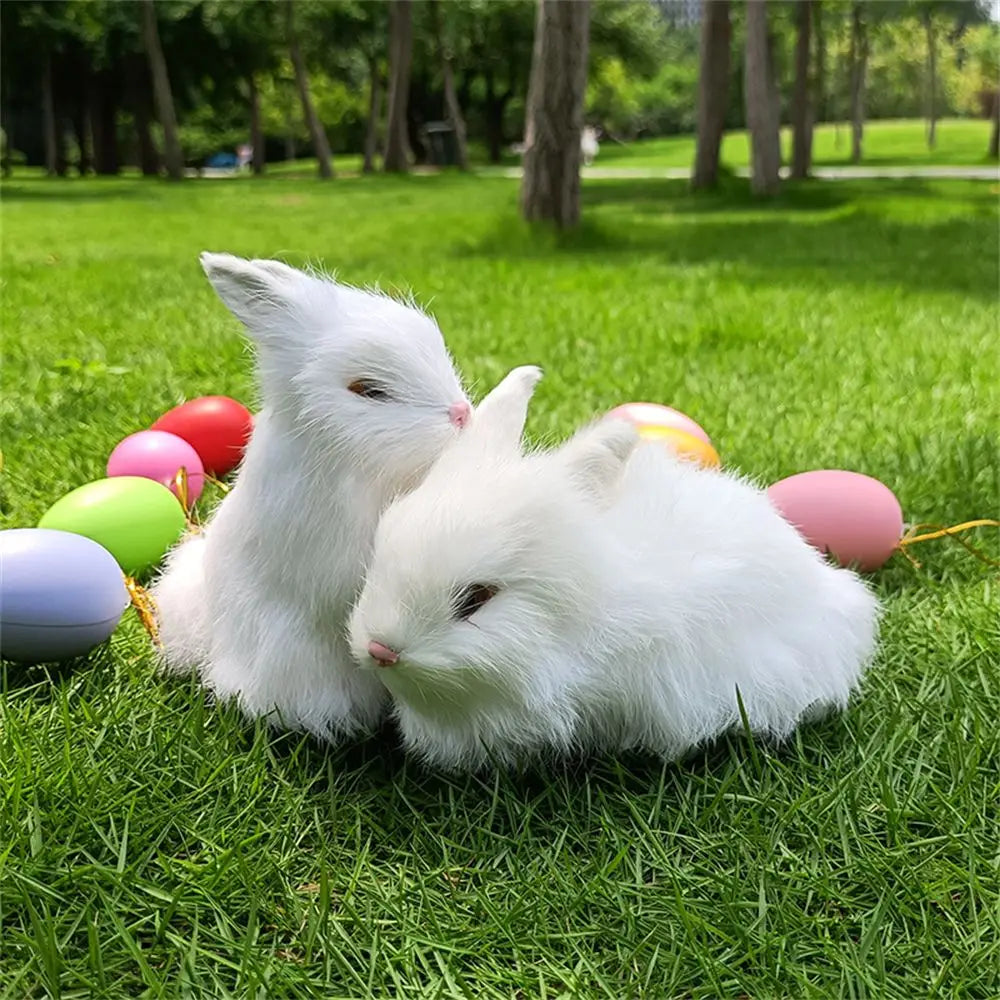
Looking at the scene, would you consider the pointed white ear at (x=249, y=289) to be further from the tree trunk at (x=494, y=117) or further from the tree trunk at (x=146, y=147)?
the tree trunk at (x=494, y=117)

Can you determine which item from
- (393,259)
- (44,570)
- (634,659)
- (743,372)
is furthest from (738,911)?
(393,259)

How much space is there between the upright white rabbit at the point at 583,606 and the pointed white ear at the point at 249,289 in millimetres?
336

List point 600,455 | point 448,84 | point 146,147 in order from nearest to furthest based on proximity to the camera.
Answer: point 600,455
point 448,84
point 146,147

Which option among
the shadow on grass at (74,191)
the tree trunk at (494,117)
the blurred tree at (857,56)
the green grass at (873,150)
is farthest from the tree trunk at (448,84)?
the blurred tree at (857,56)

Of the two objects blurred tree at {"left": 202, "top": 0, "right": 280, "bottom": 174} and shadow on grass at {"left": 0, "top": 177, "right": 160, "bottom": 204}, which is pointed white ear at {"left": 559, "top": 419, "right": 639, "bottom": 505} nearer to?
shadow on grass at {"left": 0, "top": 177, "right": 160, "bottom": 204}

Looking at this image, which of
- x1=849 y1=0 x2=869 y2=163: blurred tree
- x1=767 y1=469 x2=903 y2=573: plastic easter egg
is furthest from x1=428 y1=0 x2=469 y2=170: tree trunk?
x1=767 y1=469 x2=903 y2=573: plastic easter egg

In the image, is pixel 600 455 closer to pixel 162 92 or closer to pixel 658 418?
pixel 658 418

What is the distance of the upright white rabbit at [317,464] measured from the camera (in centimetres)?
143

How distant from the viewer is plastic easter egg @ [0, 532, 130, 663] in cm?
173

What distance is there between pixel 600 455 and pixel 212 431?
1507mm

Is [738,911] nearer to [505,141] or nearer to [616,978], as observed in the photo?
[616,978]

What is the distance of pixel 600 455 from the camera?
4.66 ft

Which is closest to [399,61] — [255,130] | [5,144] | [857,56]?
[255,130]

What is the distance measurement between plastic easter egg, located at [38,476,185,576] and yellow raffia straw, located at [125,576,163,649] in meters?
0.10
